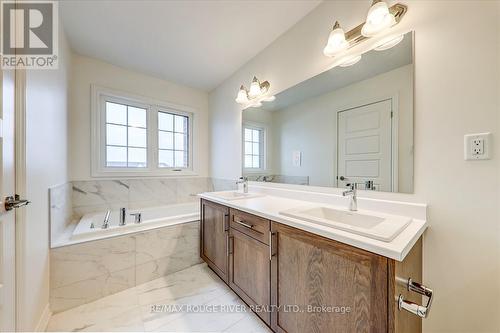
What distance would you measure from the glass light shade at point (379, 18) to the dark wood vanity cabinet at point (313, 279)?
1.25 metres

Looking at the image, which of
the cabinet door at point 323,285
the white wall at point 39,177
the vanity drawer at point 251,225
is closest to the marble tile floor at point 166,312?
the white wall at point 39,177

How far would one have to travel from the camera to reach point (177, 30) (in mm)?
1823

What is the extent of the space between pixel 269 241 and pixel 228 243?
21.7 inches

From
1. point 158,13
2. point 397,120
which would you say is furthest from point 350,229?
point 158,13

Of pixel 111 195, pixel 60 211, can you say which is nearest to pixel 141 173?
pixel 111 195

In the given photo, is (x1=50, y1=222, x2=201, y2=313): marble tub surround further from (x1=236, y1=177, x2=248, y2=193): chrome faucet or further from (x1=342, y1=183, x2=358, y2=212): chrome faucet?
(x1=342, y1=183, x2=358, y2=212): chrome faucet

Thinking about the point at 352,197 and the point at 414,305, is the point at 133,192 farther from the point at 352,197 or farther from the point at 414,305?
the point at 414,305

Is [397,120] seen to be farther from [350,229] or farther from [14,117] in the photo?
[14,117]

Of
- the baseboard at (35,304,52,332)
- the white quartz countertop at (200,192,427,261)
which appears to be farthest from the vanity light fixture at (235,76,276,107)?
the baseboard at (35,304,52,332)

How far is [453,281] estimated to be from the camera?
963 mm

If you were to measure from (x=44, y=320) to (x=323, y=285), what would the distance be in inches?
73.9

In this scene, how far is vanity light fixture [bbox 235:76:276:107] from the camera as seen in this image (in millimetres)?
2074

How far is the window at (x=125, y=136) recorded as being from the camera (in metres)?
2.48

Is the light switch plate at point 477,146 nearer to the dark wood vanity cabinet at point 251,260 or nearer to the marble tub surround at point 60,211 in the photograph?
the dark wood vanity cabinet at point 251,260
